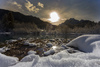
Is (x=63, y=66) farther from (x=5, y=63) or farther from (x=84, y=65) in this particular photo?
(x=5, y=63)

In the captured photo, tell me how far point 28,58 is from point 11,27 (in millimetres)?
33925

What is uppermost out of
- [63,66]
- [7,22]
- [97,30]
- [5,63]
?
[7,22]

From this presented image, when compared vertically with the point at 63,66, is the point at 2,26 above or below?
above

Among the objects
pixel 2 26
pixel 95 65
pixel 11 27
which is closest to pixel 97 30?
pixel 95 65

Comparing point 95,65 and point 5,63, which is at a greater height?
point 95,65

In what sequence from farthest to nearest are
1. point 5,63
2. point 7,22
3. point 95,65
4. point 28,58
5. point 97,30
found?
point 7,22, point 97,30, point 28,58, point 5,63, point 95,65

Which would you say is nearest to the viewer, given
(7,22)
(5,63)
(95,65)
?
(95,65)

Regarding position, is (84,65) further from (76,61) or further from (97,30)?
(97,30)

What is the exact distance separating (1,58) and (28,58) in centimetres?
61

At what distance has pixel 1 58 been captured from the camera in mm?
1321

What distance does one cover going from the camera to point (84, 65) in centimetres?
95

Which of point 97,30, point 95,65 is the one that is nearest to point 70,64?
point 95,65

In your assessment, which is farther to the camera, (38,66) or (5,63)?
(5,63)

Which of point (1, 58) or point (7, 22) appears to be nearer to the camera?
point (1, 58)
